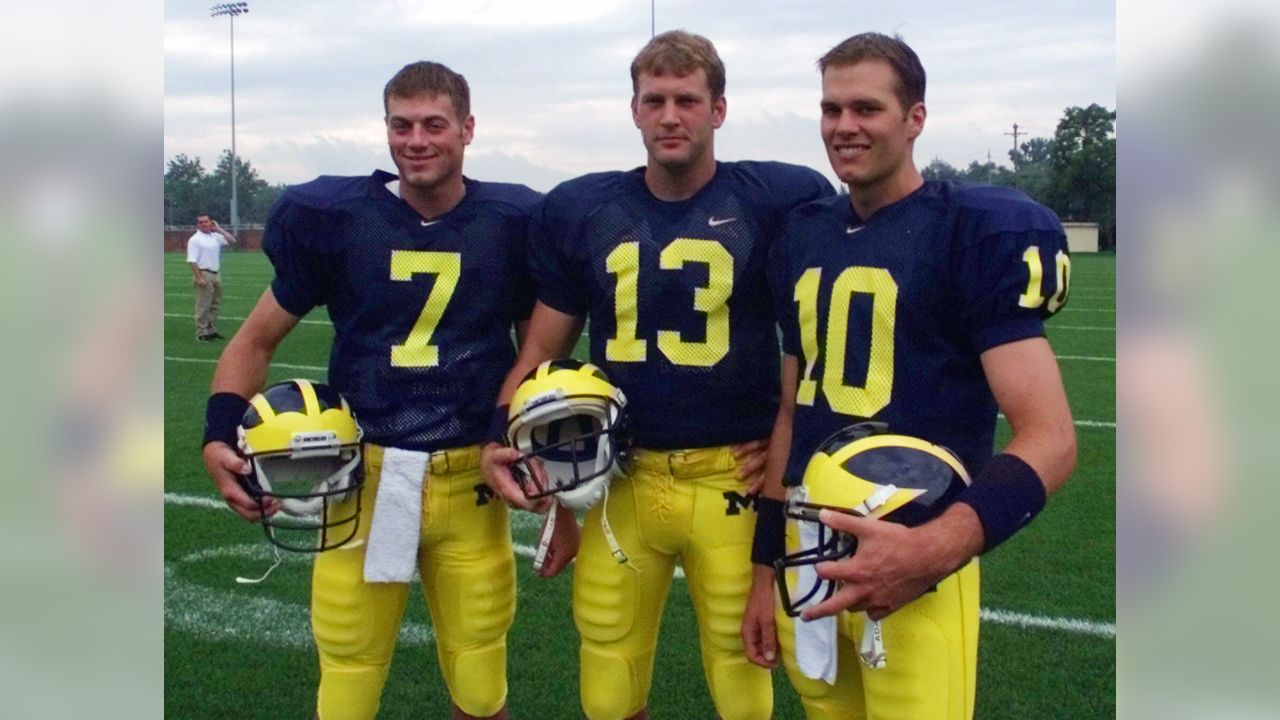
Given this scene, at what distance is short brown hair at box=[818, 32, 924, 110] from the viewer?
83.4 inches

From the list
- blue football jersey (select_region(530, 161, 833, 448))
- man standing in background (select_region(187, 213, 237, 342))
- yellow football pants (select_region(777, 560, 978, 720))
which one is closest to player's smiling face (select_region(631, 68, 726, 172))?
blue football jersey (select_region(530, 161, 833, 448))

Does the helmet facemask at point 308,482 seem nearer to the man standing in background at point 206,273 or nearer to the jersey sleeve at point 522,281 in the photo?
the jersey sleeve at point 522,281

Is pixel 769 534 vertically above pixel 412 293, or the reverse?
pixel 412 293

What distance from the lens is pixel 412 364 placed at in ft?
9.04

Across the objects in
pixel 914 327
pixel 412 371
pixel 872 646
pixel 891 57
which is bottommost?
pixel 872 646

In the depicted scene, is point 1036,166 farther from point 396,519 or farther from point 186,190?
point 396,519

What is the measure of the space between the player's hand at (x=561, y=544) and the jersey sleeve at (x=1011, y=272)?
3.77 ft

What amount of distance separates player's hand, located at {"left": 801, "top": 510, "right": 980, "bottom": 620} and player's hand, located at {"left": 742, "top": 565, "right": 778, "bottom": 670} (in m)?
0.65

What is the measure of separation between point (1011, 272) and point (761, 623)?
891mm

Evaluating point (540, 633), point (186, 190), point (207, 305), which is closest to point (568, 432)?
point (540, 633)

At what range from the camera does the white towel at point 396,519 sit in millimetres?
A: 2693

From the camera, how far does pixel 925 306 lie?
6.88ft

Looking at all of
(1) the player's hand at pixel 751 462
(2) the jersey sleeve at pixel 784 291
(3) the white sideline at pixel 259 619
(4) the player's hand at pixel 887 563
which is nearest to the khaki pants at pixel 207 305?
(3) the white sideline at pixel 259 619
